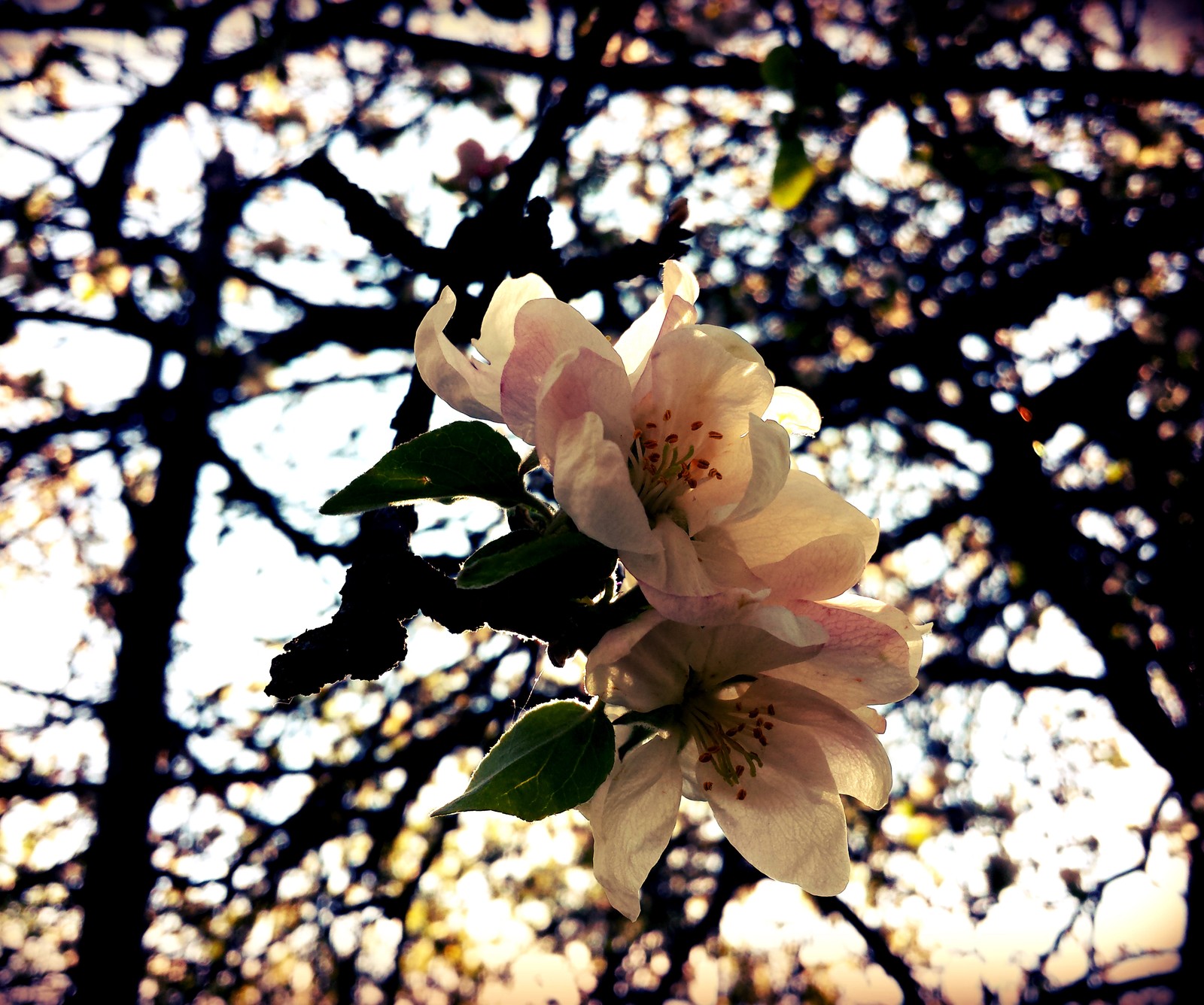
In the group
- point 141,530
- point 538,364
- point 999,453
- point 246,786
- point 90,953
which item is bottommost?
point 538,364

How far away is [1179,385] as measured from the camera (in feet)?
12.7

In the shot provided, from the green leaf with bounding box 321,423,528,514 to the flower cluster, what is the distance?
1.1 inches

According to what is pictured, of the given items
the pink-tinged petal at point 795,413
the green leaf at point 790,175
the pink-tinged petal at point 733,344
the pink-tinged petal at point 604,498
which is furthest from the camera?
the green leaf at point 790,175

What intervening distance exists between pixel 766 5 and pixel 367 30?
2.10 m

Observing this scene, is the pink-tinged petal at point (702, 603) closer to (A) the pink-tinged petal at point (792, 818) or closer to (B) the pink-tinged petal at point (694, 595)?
(B) the pink-tinged petal at point (694, 595)

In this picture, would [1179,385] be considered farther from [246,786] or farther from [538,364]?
[246,786]

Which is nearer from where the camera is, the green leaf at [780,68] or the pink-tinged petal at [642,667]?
the pink-tinged petal at [642,667]

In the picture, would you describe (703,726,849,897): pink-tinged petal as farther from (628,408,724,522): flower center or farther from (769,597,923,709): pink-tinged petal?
(628,408,724,522): flower center

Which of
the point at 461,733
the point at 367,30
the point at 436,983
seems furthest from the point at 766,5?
the point at 436,983

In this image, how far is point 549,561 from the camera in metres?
0.50

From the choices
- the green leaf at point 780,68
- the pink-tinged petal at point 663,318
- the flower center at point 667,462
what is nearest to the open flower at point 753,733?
the flower center at point 667,462

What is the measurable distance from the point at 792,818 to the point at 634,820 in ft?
0.42

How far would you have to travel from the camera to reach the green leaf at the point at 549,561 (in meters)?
0.47

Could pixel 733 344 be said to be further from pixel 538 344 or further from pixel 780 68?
pixel 780 68
